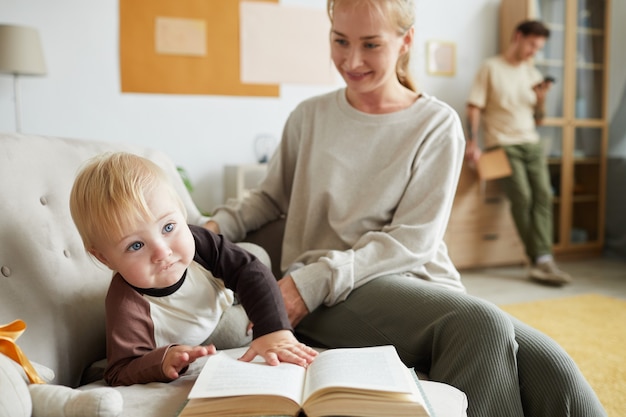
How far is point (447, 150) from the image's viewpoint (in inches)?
51.7

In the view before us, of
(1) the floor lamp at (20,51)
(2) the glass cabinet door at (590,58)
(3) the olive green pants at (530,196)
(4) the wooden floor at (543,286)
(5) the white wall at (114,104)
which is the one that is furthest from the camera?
(2) the glass cabinet door at (590,58)

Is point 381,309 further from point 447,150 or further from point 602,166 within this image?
point 602,166

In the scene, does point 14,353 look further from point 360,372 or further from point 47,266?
point 360,372

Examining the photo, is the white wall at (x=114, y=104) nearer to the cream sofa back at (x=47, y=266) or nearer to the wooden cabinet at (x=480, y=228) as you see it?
the wooden cabinet at (x=480, y=228)

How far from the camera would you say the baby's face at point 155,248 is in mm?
924

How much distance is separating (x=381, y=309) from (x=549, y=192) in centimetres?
287

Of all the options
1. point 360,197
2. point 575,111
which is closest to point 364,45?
point 360,197

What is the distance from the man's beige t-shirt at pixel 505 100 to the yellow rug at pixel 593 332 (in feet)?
3.67

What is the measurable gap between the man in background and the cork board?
1441 millimetres

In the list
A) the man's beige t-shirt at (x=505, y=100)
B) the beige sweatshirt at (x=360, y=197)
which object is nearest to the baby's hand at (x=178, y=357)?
the beige sweatshirt at (x=360, y=197)

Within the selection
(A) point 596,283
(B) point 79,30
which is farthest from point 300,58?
(A) point 596,283

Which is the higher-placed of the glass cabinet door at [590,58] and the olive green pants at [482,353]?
the glass cabinet door at [590,58]

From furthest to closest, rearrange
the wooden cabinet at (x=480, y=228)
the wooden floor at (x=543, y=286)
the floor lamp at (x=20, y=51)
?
the wooden cabinet at (x=480, y=228)
the wooden floor at (x=543, y=286)
the floor lamp at (x=20, y=51)

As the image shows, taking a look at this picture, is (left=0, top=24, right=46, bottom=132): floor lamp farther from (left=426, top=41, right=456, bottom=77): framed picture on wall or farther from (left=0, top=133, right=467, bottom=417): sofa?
(left=426, top=41, right=456, bottom=77): framed picture on wall
